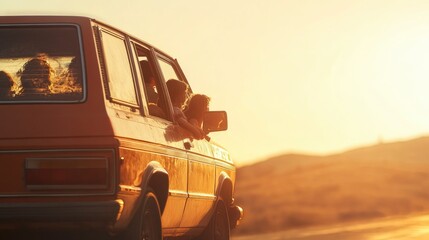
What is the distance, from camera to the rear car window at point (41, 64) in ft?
32.7

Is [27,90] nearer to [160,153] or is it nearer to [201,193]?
[160,153]

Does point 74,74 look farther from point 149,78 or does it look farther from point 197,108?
point 197,108

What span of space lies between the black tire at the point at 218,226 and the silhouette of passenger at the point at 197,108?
3.30ft

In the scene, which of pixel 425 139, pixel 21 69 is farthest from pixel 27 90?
pixel 425 139

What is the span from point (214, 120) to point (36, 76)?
154 inches

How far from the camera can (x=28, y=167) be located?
372 inches

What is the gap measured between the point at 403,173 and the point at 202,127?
244 ft

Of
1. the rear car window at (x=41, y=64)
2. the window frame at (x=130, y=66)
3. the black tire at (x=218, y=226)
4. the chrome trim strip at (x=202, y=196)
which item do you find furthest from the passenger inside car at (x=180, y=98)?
the rear car window at (x=41, y=64)

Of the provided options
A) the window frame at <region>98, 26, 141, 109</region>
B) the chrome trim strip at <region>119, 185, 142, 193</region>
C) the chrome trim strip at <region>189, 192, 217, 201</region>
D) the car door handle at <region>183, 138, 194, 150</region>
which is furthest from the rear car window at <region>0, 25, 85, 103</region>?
the chrome trim strip at <region>189, 192, 217, 201</region>

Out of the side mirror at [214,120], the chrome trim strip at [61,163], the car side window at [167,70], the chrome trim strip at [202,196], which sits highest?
the car side window at [167,70]

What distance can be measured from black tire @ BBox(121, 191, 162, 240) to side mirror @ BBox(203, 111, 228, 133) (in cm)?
306

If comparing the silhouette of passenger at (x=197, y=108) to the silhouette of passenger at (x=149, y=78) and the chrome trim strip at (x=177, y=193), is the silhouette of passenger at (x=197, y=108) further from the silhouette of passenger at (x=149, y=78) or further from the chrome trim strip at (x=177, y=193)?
the chrome trim strip at (x=177, y=193)

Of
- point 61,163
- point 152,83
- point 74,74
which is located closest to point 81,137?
point 61,163

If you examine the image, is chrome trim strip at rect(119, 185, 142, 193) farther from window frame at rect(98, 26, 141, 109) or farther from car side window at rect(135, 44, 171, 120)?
car side window at rect(135, 44, 171, 120)
